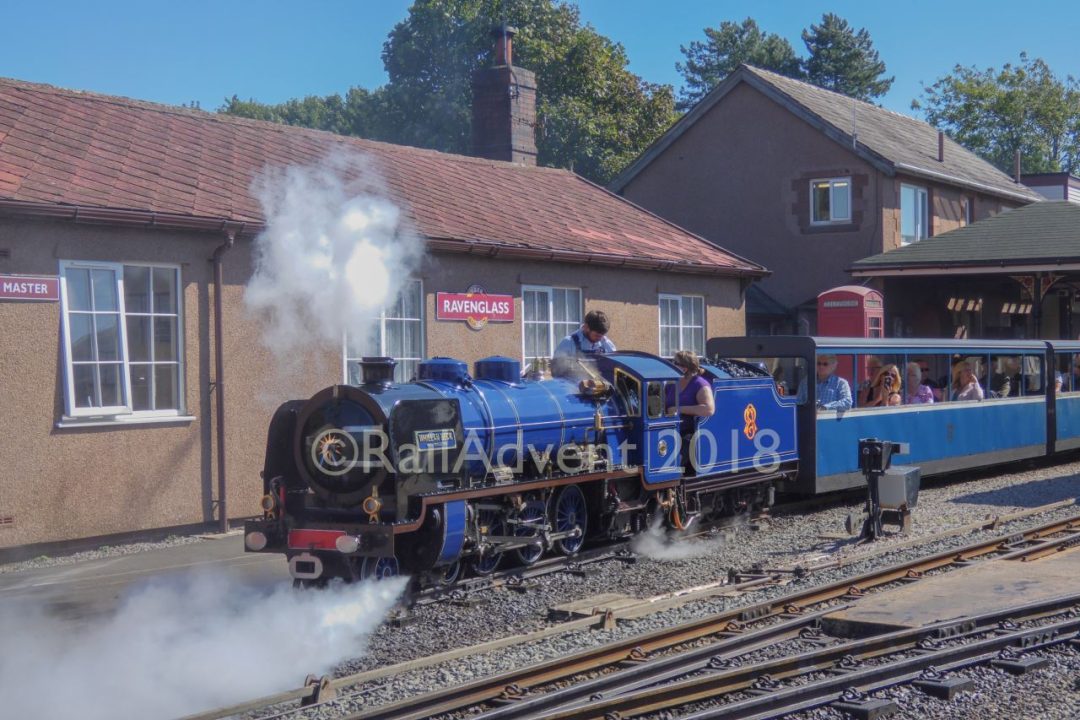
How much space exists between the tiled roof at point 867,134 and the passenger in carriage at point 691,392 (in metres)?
16.3

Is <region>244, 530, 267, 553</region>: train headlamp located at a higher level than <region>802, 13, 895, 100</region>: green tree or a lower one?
lower

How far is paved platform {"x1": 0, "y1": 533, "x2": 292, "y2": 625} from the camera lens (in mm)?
8875

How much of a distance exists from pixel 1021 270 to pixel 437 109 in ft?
88.9

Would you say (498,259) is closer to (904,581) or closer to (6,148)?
(6,148)

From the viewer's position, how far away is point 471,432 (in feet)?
29.2

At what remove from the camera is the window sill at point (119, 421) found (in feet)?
Answer: 36.3

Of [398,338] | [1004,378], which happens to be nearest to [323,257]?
[398,338]

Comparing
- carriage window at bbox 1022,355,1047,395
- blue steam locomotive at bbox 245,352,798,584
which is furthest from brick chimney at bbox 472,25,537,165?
blue steam locomotive at bbox 245,352,798,584

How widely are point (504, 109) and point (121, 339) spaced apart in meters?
11.5

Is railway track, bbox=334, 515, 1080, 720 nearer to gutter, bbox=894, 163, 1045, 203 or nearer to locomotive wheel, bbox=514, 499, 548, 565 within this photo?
locomotive wheel, bbox=514, 499, 548, 565

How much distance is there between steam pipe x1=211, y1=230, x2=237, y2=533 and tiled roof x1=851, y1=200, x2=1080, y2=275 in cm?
1582

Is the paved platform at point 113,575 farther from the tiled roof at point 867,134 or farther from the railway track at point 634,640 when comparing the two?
the tiled roof at point 867,134

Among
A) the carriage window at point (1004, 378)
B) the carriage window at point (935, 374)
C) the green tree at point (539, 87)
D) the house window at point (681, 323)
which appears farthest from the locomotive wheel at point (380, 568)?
the green tree at point (539, 87)

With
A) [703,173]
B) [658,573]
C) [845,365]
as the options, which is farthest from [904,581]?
[703,173]
